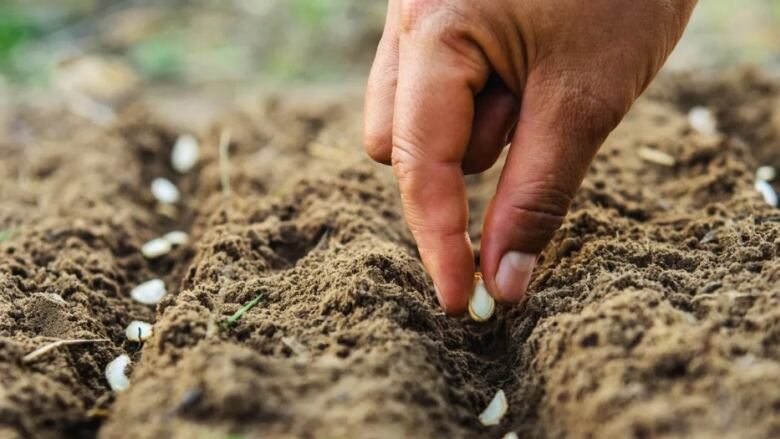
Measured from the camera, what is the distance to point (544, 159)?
1624mm

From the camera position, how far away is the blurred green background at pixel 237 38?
14.5 feet

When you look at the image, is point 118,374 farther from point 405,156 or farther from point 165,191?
point 165,191

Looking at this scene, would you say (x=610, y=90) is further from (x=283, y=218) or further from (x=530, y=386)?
(x=283, y=218)

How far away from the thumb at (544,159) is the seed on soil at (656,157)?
934mm

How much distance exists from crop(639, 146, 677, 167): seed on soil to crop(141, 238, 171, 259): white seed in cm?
145

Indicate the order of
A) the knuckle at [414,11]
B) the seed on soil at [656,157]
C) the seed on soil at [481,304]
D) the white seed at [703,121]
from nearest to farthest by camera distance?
1. the knuckle at [414,11]
2. the seed on soil at [481,304]
3. the seed on soil at [656,157]
4. the white seed at [703,121]

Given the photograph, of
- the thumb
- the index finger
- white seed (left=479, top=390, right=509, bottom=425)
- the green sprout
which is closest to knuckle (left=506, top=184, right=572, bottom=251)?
the thumb

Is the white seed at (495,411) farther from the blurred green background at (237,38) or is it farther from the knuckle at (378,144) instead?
the blurred green background at (237,38)

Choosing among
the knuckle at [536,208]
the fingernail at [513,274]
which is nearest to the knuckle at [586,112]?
the knuckle at [536,208]

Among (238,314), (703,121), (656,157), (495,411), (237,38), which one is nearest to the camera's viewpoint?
(495,411)

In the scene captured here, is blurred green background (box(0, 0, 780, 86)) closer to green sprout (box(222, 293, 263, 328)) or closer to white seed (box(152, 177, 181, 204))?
white seed (box(152, 177, 181, 204))

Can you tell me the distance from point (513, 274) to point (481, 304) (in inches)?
5.1

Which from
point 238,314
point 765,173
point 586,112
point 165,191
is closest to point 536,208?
point 586,112

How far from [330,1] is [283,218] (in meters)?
2.84
